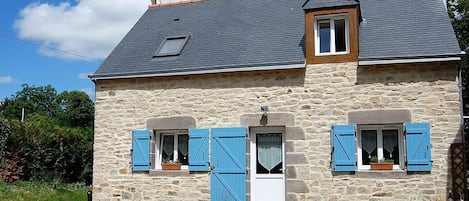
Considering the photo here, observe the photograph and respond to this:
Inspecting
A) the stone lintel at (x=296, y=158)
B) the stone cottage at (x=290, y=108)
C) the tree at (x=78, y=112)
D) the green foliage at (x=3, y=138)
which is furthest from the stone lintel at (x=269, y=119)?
the tree at (x=78, y=112)

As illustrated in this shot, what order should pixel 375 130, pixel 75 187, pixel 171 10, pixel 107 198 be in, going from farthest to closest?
1. pixel 75 187
2. pixel 171 10
3. pixel 107 198
4. pixel 375 130

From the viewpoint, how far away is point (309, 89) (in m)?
9.91

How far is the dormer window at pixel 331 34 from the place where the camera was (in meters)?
9.94

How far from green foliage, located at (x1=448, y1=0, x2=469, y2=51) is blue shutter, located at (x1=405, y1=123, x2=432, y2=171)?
12.5 metres

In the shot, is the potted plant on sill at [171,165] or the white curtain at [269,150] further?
the potted plant on sill at [171,165]

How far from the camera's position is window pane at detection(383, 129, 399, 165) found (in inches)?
372

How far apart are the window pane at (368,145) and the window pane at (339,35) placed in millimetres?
1854

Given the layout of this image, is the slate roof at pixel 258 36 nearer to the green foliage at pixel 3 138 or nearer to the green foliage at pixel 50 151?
the green foliage at pixel 3 138

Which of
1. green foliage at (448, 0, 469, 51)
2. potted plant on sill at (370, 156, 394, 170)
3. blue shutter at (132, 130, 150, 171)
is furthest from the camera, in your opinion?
green foliage at (448, 0, 469, 51)

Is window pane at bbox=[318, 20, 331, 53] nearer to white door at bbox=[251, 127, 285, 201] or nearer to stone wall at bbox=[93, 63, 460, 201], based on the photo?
stone wall at bbox=[93, 63, 460, 201]

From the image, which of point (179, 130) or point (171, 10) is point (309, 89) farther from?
point (171, 10)

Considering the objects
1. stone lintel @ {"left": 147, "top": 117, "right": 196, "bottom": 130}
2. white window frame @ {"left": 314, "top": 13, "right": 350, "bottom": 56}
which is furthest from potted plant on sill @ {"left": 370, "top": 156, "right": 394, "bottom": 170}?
stone lintel @ {"left": 147, "top": 117, "right": 196, "bottom": 130}

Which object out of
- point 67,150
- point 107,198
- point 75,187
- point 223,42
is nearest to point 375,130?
point 223,42

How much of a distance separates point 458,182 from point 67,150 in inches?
520
